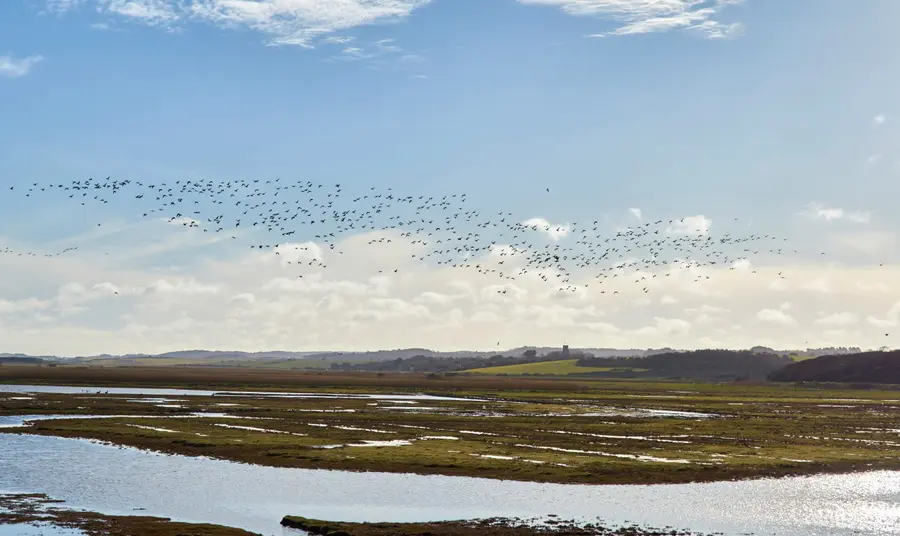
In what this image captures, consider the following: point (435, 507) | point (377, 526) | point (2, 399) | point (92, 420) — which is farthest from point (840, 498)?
point (2, 399)

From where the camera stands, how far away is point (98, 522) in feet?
125

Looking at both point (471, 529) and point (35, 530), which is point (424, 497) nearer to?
point (471, 529)

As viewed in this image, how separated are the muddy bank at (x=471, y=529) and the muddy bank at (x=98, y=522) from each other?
2.81 meters

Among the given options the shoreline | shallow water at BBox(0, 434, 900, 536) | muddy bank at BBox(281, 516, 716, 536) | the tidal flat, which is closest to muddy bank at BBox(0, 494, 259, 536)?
shallow water at BBox(0, 434, 900, 536)

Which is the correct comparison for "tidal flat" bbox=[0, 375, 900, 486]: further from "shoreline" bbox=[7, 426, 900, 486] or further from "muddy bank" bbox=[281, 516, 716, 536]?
"muddy bank" bbox=[281, 516, 716, 536]

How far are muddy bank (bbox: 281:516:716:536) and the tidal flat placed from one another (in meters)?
13.2

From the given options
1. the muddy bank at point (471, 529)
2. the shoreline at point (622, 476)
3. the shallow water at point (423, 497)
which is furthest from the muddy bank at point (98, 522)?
the shoreline at point (622, 476)

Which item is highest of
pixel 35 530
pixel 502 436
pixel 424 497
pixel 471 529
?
pixel 502 436

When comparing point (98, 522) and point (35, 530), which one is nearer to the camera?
point (35, 530)

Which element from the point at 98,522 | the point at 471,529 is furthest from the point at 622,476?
the point at 98,522

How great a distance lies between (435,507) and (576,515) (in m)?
6.42

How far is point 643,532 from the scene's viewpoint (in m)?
38.0

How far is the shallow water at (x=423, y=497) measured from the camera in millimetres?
41281

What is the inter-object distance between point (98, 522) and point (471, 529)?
14868 mm
